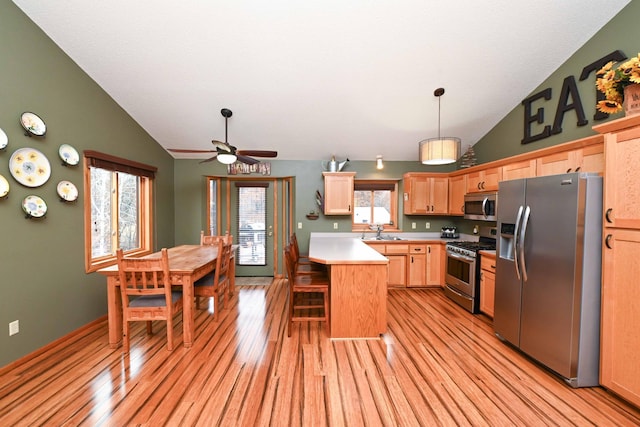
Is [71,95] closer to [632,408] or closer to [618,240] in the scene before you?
[618,240]

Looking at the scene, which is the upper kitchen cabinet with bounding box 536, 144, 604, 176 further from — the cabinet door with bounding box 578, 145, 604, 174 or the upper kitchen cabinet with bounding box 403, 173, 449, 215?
the upper kitchen cabinet with bounding box 403, 173, 449, 215

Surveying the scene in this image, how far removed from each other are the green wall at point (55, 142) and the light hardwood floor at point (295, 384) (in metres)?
0.35

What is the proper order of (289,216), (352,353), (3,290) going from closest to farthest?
1. (3,290)
2. (352,353)
3. (289,216)

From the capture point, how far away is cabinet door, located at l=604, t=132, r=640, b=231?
173 centimetres

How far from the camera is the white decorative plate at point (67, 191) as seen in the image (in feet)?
8.55

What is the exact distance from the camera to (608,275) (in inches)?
74.7

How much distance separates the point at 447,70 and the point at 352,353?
329 centimetres

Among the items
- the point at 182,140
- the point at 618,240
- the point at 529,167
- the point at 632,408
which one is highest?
the point at 182,140

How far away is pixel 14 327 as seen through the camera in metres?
2.20

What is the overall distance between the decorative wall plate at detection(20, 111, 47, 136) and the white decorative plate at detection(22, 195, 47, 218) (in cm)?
60

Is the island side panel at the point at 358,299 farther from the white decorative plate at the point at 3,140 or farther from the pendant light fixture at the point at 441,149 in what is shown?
the white decorative plate at the point at 3,140

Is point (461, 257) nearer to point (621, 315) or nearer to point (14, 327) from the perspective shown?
point (621, 315)

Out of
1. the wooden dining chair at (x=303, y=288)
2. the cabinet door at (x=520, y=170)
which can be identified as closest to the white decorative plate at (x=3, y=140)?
the wooden dining chair at (x=303, y=288)

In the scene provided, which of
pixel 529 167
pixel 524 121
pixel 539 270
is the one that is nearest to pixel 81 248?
pixel 539 270
